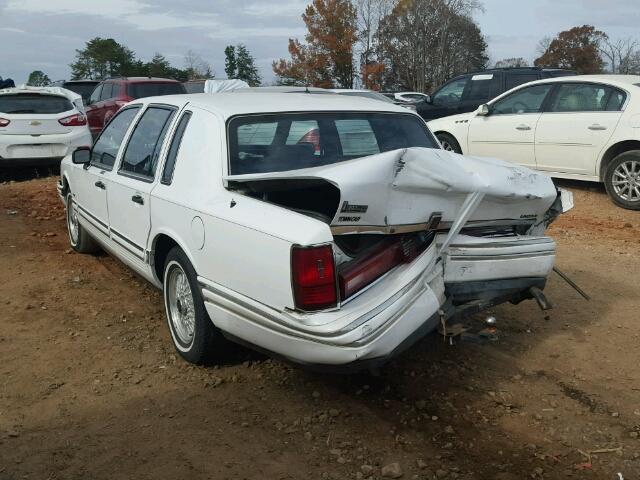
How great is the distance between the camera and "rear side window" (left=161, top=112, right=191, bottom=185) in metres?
4.22

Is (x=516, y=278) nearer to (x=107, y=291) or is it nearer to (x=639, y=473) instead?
(x=639, y=473)

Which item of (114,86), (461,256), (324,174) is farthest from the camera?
(114,86)

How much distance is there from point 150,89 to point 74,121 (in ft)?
8.94

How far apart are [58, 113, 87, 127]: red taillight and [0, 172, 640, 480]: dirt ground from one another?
22.2 feet

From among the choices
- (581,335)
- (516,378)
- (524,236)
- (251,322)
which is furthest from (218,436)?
(581,335)

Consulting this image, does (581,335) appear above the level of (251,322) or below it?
below

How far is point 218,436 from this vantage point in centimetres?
333

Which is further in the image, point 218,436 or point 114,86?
point 114,86

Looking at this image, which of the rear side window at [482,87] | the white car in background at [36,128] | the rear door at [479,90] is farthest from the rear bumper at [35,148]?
the rear side window at [482,87]

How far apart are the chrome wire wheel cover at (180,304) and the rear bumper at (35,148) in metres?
7.71

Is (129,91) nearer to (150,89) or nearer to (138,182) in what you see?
(150,89)

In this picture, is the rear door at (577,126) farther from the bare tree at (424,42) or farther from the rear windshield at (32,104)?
the bare tree at (424,42)

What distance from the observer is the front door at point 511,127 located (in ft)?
30.6

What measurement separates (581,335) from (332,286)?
2.28m
